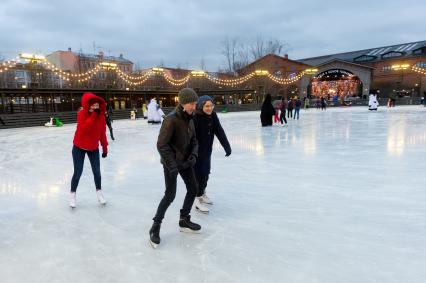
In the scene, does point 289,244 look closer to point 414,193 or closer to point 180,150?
point 180,150

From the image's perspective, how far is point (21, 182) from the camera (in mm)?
5000

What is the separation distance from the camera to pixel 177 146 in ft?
8.56

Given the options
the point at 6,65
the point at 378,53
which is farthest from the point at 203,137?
the point at 378,53

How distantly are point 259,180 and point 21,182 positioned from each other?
3.69 meters

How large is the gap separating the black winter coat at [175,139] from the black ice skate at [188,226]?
0.60 metres

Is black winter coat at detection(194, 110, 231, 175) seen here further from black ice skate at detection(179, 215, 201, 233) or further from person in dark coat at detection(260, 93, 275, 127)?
person in dark coat at detection(260, 93, 275, 127)

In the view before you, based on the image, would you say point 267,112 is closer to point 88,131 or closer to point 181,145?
point 88,131

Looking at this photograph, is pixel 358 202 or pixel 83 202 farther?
pixel 83 202

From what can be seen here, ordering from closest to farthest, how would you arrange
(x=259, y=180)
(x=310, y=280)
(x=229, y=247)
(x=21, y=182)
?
(x=310, y=280)
(x=229, y=247)
(x=259, y=180)
(x=21, y=182)

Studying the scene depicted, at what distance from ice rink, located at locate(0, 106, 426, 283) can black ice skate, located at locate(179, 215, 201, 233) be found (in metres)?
0.06

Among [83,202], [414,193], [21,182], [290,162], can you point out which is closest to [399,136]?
[290,162]

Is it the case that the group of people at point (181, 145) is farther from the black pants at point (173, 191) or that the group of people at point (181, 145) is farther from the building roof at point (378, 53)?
the building roof at point (378, 53)

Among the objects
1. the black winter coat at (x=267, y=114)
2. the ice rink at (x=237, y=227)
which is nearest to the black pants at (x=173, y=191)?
the ice rink at (x=237, y=227)

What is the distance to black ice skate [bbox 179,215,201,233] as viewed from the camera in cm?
288
